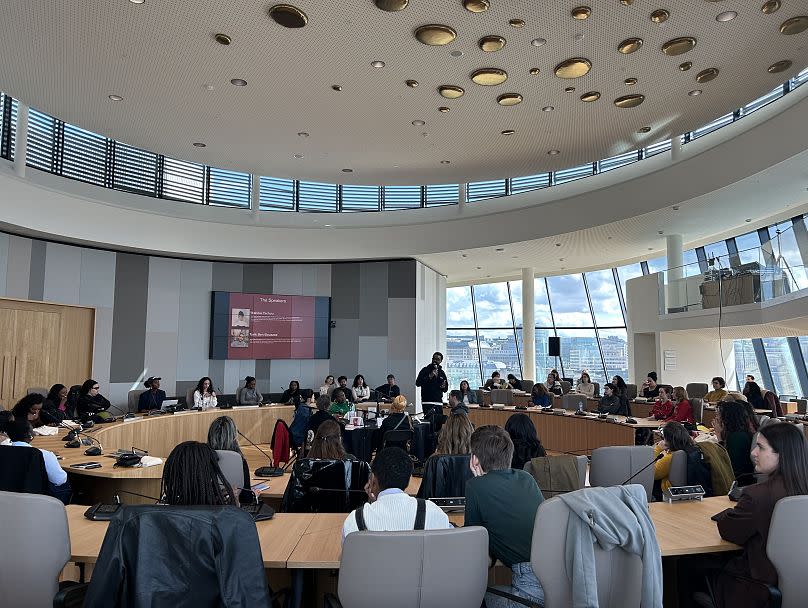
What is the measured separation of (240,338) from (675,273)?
9588 millimetres

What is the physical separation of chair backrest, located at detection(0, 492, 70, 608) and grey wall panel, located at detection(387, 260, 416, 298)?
1158 cm

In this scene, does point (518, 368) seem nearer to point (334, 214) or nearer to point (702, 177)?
point (334, 214)

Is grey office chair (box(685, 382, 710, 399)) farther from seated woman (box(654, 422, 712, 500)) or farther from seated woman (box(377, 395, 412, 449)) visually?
seated woman (box(654, 422, 712, 500))

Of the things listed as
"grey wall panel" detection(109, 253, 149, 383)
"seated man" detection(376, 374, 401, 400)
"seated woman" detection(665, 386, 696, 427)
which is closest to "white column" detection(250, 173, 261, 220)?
"grey wall panel" detection(109, 253, 149, 383)

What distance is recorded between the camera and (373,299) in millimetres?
14094

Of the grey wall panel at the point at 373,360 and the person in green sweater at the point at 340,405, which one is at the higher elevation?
the grey wall panel at the point at 373,360

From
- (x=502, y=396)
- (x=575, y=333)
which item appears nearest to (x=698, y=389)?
(x=502, y=396)

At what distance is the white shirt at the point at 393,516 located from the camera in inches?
99.1

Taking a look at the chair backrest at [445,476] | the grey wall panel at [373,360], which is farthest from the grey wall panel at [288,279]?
the chair backrest at [445,476]

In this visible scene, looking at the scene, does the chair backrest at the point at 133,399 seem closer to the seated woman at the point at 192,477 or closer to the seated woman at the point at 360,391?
the seated woman at the point at 360,391

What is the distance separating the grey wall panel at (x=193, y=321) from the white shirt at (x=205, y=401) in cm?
232

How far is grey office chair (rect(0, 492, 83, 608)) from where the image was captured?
2508 millimetres

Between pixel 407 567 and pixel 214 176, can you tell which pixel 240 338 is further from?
pixel 407 567

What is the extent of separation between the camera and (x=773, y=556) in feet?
8.76
